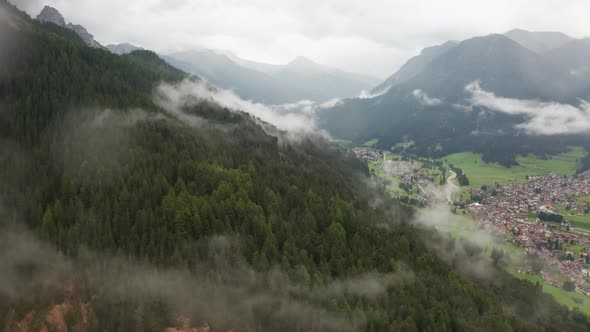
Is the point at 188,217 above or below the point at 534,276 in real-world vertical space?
above

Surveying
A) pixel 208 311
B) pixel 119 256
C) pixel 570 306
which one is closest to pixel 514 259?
pixel 570 306

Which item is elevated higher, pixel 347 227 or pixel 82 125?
pixel 82 125

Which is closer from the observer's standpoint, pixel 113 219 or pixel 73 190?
pixel 113 219

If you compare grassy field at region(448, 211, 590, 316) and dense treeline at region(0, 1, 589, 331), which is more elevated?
dense treeline at region(0, 1, 589, 331)

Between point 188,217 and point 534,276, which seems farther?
point 534,276

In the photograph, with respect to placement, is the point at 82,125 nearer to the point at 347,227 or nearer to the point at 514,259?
the point at 347,227

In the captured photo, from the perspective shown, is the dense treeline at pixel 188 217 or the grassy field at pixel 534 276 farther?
the grassy field at pixel 534 276

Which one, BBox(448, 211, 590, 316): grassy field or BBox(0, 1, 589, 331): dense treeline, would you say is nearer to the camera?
BBox(0, 1, 589, 331): dense treeline

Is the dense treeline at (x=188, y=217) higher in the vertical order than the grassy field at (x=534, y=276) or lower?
higher
